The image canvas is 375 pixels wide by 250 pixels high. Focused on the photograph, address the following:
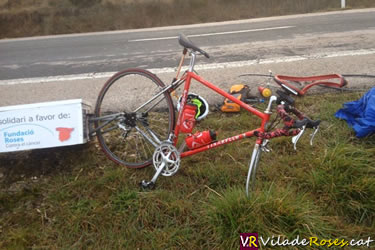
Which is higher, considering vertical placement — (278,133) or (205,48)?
(205,48)

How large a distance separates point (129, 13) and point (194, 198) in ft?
50.9

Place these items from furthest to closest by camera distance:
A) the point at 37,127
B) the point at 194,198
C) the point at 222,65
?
the point at 222,65 < the point at 37,127 < the point at 194,198

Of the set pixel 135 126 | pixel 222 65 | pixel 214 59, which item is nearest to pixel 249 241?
pixel 135 126

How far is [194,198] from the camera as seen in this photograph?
2.25 meters

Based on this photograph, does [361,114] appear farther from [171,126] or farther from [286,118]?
[171,126]

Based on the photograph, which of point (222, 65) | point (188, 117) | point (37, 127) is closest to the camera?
point (188, 117)

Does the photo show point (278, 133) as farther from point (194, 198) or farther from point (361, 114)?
point (361, 114)

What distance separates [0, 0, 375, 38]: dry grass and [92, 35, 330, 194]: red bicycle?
12.8 m

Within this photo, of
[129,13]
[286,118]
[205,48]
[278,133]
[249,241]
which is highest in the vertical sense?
[129,13]

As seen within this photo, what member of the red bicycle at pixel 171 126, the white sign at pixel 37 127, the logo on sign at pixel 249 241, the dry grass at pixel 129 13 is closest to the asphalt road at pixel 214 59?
the red bicycle at pixel 171 126

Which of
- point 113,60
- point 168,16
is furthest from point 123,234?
point 168,16

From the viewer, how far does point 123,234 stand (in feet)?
6.50

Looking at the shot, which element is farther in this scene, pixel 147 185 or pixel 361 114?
pixel 361 114

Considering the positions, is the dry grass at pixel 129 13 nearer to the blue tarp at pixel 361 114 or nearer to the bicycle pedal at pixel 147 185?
the blue tarp at pixel 361 114
